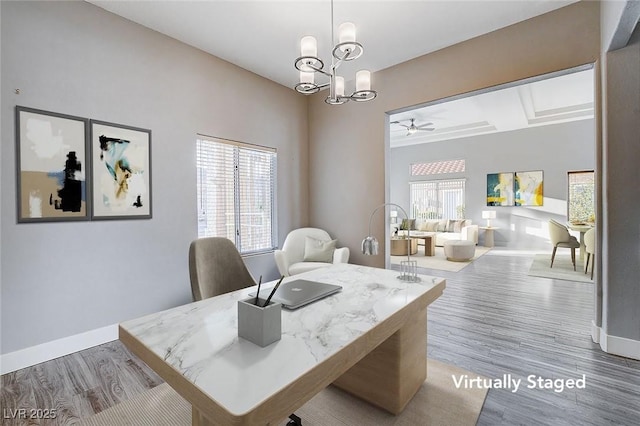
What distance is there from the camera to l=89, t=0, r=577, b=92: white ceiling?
2559 millimetres

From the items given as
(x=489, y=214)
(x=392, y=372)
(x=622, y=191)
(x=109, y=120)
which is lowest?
(x=392, y=372)

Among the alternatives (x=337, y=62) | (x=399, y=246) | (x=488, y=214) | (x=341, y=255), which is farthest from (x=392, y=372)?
(x=488, y=214)

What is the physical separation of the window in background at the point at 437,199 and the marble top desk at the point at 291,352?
7.80 meters

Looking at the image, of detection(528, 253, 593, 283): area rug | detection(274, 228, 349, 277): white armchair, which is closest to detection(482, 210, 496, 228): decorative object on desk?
detection(528, 253, 593, 283): area rug

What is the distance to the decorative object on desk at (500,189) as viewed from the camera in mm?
7953

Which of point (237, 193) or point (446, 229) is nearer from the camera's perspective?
point (237, 193)

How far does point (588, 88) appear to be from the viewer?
5262mm

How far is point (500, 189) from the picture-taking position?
318 inches

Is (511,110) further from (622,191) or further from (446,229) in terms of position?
(622,191)

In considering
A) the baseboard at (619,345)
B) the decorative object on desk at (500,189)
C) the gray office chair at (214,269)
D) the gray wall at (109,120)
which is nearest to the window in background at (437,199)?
the decorative object on desk at (500,189)

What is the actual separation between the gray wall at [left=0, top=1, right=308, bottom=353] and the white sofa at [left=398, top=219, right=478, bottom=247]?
19.5 feet

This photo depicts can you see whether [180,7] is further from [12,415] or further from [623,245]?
[623,245]

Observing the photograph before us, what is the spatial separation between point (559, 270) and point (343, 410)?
5273 mm

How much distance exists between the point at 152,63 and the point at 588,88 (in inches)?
275
